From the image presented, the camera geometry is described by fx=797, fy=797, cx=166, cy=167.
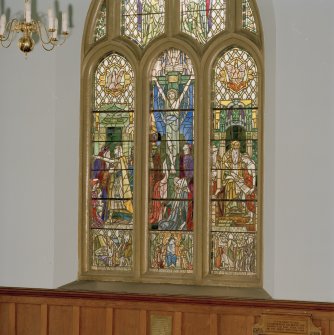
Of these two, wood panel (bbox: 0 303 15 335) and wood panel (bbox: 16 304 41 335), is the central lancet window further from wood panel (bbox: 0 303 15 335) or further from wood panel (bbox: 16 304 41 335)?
wood panel (bbox: 0 303 15 335)

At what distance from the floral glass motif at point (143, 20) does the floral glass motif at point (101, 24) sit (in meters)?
0.17

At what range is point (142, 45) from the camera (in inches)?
280

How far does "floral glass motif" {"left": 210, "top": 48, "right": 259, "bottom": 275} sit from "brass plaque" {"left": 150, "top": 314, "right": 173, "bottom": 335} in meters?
0.61

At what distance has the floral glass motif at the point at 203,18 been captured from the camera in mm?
6938

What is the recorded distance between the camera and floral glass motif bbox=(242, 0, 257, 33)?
6.84m

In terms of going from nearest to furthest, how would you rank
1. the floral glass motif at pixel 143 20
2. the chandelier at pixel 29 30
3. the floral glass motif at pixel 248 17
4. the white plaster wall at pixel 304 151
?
the chandelier at pixel 29 30 → the white plaster wall at pixel 304 151 → the floral glass motif at pixel 248 17 → the floral glass motif at pixel 143 20

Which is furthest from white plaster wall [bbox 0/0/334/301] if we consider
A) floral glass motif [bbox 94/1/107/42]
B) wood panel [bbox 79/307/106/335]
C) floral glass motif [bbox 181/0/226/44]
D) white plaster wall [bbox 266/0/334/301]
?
floral glass motif [bbox 181/0/226/44]

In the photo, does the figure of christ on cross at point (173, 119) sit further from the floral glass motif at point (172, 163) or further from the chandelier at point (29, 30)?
the chandelier at point (29, 30)

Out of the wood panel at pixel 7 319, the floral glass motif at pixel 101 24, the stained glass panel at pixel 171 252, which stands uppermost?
the floral glass motif at pixel 101 24

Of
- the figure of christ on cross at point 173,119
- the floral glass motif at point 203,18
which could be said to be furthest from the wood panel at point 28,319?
the floral glass motif at point 203,18

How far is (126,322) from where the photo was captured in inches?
261

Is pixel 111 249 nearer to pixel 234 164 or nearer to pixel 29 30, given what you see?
pixel 234 164

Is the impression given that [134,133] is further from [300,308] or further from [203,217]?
[300,308]

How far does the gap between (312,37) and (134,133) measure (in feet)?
5.91
